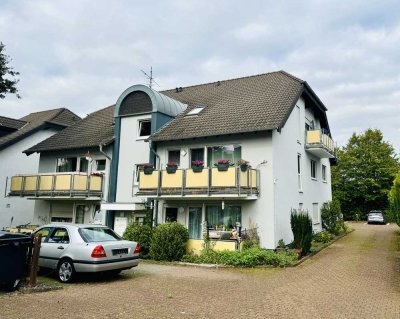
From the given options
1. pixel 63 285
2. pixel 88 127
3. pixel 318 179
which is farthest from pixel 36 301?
pixel 318 179

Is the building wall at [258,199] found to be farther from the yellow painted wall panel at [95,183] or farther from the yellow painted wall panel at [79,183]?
the yellow painted wall panel at [79,183]

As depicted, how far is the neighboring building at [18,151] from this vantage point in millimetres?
24109

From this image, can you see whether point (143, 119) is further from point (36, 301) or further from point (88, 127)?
point (36, 301)

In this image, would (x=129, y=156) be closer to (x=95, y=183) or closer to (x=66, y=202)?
(x=95, y=183)

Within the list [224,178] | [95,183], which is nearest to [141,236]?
[224,178]

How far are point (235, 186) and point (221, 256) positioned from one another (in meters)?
2.91

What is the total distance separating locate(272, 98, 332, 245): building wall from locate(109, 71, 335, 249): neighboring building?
0.16ft

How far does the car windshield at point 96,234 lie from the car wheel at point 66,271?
82cm

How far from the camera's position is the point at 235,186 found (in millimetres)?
15148

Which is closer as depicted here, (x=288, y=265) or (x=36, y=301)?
(x=36, y=301)

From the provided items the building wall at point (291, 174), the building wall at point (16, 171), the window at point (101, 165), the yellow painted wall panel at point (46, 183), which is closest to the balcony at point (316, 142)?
the building wall at point (291, 174)

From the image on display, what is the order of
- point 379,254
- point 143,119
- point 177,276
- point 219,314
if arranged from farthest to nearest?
point 143,119 < point 379,254 < point 177,276 < point 219,314

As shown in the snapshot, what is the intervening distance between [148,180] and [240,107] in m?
6.00

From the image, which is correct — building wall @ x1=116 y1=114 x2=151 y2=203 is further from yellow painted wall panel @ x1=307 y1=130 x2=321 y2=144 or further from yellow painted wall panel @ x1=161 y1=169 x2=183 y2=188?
yellow painted wall panel @ x1=307 y1=130 x2=321 y2=144
